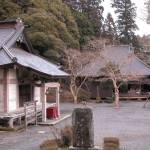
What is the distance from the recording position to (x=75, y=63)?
40.7 meters

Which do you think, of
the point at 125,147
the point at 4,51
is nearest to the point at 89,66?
the point at 4,51

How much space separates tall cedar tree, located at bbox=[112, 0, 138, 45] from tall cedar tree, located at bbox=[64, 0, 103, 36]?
6202 mm

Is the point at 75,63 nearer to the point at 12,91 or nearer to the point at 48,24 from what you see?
the point at 48,24

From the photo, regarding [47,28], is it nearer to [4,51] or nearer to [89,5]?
[4,51]

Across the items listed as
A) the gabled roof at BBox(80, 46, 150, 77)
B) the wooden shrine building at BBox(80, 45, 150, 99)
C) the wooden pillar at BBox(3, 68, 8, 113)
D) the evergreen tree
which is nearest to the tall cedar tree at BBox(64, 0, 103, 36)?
the gabled roof at BBox(80, 46, 150, 77)

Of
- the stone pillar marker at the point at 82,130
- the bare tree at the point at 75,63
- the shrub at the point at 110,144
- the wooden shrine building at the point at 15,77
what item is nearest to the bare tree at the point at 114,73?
the bare tree at the point at 75,63

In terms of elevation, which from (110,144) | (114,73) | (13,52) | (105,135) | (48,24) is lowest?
(105,135)

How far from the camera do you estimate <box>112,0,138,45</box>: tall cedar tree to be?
6700 centimetres

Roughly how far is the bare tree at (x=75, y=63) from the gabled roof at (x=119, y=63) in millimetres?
1022

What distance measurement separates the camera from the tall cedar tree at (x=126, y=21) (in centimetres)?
6700

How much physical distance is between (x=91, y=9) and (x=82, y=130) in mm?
50922

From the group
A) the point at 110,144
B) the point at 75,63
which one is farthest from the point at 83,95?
the point at 110,144

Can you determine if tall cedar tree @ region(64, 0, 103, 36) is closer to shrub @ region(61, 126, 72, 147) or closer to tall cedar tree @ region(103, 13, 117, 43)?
tall cedar tree @ region(103, 13, 117, 43)

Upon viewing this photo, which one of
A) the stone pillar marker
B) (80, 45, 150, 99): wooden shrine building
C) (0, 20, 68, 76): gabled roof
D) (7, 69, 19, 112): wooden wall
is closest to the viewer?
the stone pillar marker
